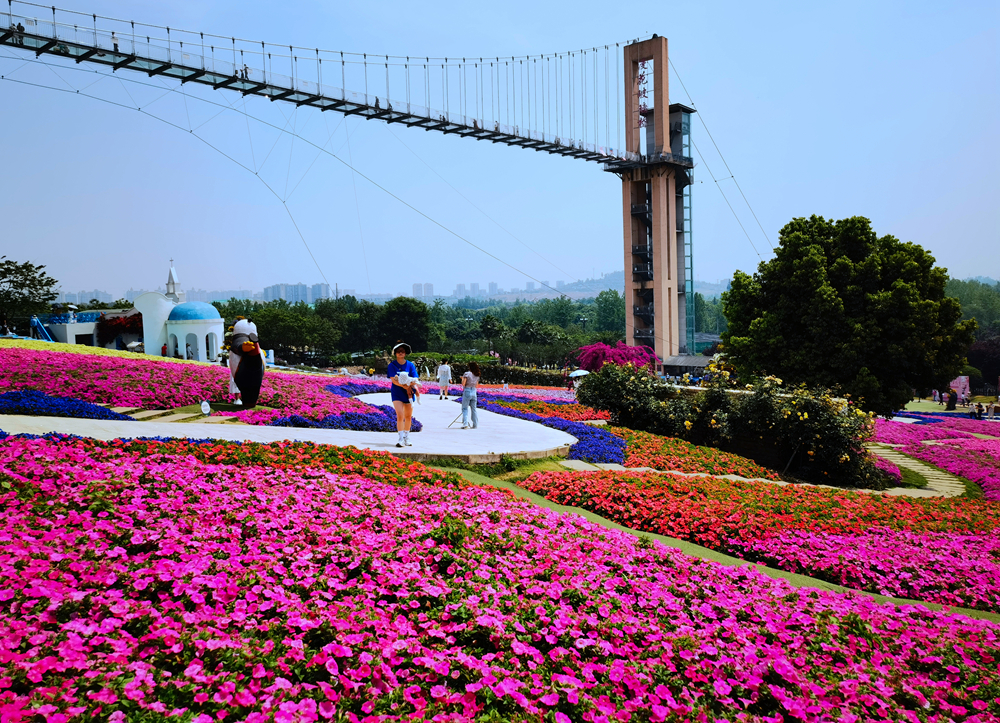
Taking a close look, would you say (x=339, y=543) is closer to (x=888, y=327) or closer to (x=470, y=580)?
(x=470, y=580)

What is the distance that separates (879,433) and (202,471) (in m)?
25.3

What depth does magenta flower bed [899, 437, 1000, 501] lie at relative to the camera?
16.8 meters

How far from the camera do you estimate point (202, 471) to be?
7523mm

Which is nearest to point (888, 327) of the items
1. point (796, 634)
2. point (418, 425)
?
point (418, 425)

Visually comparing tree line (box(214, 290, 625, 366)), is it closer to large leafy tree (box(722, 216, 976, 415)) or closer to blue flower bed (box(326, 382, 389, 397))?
blue flower bed (box(326, 382, 389, 397))

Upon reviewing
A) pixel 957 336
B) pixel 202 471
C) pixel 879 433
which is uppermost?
pixel 957 336

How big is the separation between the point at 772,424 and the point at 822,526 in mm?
7667

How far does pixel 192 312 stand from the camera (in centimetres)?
3922

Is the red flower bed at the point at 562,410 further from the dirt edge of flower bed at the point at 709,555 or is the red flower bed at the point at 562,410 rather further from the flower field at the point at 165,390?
the dirt edge of flower bed at the point at 709,555

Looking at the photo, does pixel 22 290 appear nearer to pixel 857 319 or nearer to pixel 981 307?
pixel 857 319

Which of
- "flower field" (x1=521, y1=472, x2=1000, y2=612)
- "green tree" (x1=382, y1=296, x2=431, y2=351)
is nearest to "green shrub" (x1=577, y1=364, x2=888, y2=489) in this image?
"flower field" (x1=521, y1=472, x2=1000, y2=612)

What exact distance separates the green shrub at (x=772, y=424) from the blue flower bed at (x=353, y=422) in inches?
262

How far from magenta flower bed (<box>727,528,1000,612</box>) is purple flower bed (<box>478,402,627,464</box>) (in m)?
5.34

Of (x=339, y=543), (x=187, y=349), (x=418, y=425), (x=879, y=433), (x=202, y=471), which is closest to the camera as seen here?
(x=339, y=543)
